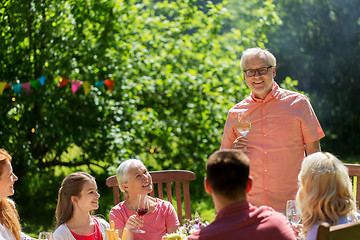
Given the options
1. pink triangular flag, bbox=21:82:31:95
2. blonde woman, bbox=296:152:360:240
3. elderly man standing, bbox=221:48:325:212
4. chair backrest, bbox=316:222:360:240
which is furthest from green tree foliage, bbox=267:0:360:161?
chair backrest, bbox=316:222:360:240

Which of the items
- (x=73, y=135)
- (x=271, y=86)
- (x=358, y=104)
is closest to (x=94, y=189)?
(x=271, y=86)

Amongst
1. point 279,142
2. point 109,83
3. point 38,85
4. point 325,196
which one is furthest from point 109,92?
point 325,196

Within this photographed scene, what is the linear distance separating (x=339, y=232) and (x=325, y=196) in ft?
1.44

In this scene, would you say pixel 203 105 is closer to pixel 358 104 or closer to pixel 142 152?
pixel 142 152

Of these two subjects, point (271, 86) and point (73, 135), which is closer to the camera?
point (271, 86)

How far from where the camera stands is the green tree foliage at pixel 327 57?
10383 mm

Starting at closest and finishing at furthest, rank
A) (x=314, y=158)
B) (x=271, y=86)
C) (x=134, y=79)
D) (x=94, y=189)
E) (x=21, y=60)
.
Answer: (x=314, y=158), (x=94, y=189), (x=271, y=86), (x=21, y=60), (x=134, y=79)

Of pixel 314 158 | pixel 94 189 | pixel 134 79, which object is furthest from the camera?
pixel 134 79

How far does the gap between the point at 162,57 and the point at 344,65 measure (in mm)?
4738

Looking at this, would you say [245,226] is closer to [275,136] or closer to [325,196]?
[325,196]

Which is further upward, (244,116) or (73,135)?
(244,116)

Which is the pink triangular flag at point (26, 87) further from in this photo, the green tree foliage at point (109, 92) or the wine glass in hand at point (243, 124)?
the wine glass in hand at point (243, 124)

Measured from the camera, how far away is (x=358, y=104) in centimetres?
1041

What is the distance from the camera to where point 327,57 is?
10.6 m
